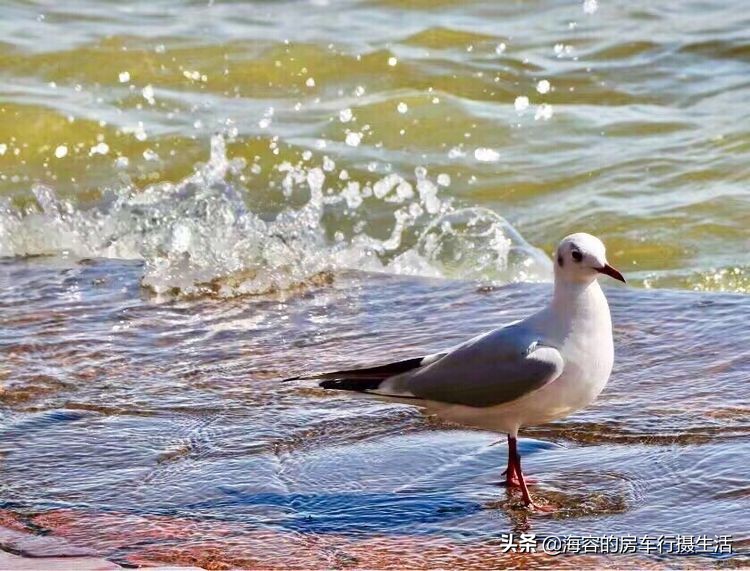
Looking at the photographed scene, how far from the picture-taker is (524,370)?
3885 millimetres

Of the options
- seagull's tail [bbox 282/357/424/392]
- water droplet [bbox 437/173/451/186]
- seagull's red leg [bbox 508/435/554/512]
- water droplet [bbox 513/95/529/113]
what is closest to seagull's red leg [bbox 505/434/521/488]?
seagull's red leg [bbox 508/435/554/512]

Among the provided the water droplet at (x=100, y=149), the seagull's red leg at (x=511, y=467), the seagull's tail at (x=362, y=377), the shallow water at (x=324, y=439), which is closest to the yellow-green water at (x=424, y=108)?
the water droplet at (x=100, y=149)

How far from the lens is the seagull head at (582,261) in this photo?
402 cm

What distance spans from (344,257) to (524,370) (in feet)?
10.2

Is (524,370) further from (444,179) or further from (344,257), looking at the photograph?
(444,179)

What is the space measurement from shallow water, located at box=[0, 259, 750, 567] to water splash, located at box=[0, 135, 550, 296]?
0.50m

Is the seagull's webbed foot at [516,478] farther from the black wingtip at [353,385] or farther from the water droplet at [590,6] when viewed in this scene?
the water droplet at [590,6]

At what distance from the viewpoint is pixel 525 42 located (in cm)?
1144

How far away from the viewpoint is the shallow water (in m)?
3.56

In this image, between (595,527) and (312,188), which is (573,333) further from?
(312,188)

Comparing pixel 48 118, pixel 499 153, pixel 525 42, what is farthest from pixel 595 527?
pixel 525 42

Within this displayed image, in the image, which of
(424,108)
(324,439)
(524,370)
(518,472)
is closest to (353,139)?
(424,108)

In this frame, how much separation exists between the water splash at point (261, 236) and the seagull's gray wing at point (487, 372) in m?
2.43

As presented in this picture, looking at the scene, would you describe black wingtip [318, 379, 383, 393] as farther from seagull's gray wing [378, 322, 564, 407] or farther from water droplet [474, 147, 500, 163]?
water droplet [474, 147, 500, 163]
